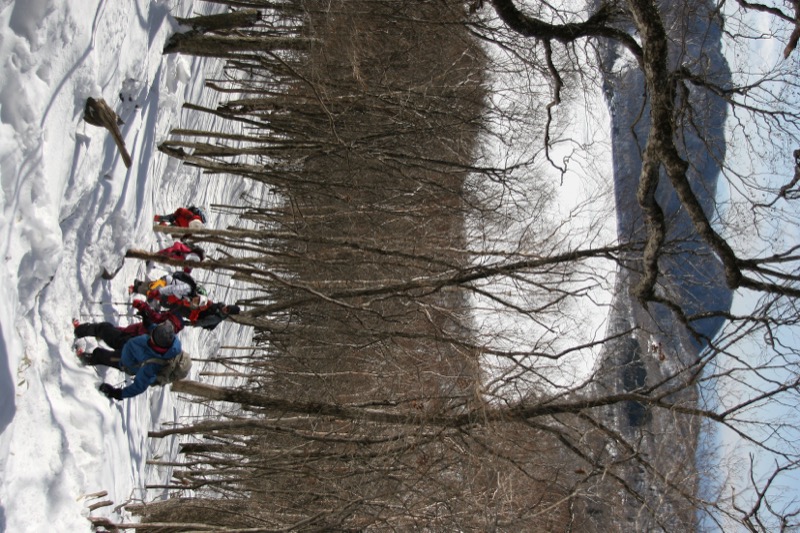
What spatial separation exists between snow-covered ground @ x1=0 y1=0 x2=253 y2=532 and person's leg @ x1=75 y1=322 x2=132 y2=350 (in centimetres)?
14

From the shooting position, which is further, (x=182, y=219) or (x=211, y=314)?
(x=182, y=219)

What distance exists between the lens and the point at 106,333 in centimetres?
649

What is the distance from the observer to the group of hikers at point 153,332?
6.40 metres

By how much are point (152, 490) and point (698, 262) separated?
851cm

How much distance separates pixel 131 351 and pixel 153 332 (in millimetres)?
443

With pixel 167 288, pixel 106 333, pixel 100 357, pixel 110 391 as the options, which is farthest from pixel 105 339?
pixel 167 288

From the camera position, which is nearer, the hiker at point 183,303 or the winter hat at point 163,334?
the winter hat at point 163,334

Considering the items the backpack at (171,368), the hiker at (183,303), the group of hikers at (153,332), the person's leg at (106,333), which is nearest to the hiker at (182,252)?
the group of hikers at (153,332)

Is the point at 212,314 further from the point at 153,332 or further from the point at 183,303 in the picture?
the point at 153,332

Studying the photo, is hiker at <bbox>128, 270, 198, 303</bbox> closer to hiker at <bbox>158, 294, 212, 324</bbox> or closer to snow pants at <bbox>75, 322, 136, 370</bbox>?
hiker at <bbox>158, 294, 212, 324</bbox>

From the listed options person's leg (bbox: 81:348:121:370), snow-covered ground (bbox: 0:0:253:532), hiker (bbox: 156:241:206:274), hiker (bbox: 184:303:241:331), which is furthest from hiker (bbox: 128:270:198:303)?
person's leg (bbox: 81:348:121:370)

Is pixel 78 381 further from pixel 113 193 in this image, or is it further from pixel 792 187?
pixel 792 187

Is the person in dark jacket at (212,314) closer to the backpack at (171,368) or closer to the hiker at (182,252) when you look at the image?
the hiker at (182,252)

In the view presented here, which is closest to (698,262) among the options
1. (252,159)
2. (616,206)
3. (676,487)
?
(616,206)
